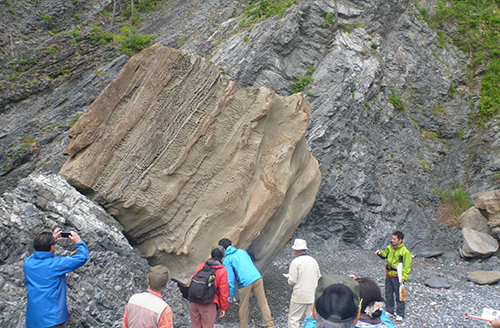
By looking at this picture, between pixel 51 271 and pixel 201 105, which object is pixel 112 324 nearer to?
pixel 51 271

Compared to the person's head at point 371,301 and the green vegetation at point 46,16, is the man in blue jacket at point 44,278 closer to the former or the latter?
the person's head at point 371,301

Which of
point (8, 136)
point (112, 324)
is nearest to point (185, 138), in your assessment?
point (112, 324)

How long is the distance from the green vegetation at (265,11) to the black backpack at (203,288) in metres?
14.4

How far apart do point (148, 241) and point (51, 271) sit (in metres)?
3.68

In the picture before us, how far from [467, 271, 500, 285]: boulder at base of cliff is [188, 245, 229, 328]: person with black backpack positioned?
857 cm

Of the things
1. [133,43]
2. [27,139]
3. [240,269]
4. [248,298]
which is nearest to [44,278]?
[240,269]

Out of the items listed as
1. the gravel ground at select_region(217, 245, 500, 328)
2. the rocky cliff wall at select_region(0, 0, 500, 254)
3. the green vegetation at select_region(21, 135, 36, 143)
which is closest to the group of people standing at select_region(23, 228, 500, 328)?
the gravel ground at select_region(217, 245, 500, 328)

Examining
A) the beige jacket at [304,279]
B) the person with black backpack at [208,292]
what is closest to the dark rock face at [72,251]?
the person with black backpack at [208,292]

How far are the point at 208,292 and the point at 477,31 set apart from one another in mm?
21974

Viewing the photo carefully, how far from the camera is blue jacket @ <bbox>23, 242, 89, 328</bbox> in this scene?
3971mm

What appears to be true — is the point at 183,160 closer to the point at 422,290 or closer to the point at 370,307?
the point at 370,307

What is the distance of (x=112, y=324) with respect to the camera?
5.41 metres

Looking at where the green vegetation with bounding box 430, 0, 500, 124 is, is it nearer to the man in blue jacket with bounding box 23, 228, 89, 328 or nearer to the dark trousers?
the dark trousers

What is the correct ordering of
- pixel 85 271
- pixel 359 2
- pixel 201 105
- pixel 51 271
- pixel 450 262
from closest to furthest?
pixel 51 271 < pixel 85 271 < pixel 201 105 < pixel 450 262 < pixel 359 2
